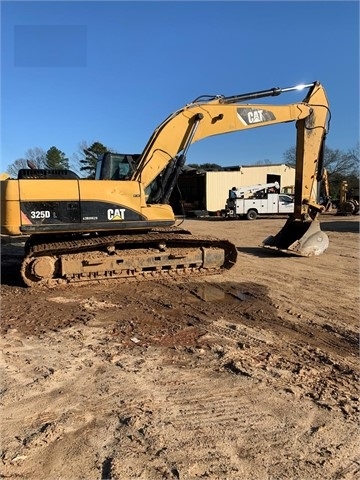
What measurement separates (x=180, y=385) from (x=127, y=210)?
4.59 meters

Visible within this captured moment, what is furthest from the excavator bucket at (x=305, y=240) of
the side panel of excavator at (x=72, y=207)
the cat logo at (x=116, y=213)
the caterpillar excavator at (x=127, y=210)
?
the cat logo at (x=116, y=213)

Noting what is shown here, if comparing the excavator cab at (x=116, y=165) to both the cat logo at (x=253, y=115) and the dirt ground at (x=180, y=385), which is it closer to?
the cat logo at (x=253, y=115)

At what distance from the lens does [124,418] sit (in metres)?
3.31

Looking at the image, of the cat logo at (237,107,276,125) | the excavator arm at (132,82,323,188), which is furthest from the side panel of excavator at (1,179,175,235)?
the cat logo at (237,107,276,125)

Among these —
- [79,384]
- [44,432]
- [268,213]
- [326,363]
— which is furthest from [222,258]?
[268,213]

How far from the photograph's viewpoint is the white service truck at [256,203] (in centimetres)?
2930

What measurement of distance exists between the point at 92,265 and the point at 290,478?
5728 millimetres

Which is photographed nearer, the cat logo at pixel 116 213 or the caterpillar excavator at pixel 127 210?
the caterpillar excavator at pixel 127 210

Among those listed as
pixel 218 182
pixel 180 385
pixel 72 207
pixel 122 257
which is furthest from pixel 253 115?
pixel 218 182

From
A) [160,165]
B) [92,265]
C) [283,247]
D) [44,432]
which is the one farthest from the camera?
[283,247]

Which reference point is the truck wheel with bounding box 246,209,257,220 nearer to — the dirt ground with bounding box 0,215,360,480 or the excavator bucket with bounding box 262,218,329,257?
the excavator bucket with bounding box 262,218,329,257

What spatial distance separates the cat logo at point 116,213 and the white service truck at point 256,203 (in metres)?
21.8

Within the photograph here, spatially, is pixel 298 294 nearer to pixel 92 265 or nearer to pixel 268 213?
pixel 92 265

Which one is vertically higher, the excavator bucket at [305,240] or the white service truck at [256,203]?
the white service truck at [256,203]
